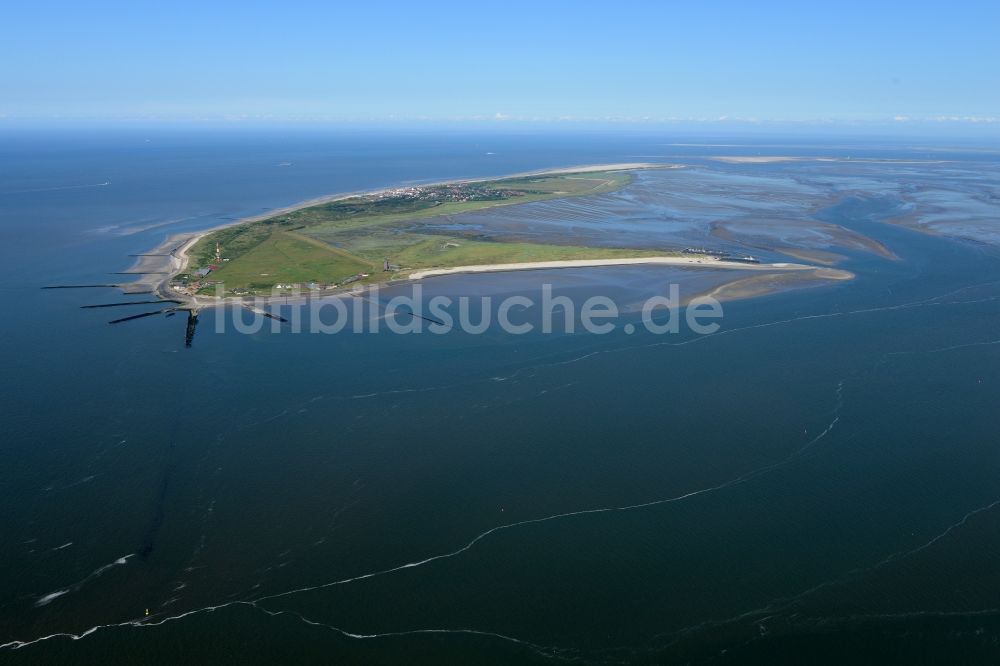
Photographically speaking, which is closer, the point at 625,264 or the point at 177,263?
the point at 177,263

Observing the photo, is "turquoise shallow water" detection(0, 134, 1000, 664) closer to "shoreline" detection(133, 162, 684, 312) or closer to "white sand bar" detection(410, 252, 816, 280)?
"shoreline" detection(133, 162, 684, 312)

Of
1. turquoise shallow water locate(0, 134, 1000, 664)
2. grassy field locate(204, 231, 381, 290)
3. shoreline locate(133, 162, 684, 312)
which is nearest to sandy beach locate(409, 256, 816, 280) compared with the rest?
grassy field locate(204, 231, 381, 290)

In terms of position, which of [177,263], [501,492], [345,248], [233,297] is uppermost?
[345,248]

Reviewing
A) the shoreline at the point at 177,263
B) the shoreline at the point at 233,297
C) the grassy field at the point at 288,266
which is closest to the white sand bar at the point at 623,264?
the shoreline at the point at 233,297

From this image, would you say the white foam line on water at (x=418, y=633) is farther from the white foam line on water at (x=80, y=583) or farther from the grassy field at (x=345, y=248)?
the grassy field at (x=345, y=248)

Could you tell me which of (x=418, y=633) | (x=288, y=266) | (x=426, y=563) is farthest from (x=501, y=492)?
(x=288, y=266)

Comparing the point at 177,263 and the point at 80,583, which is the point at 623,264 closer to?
the point at 177,263
